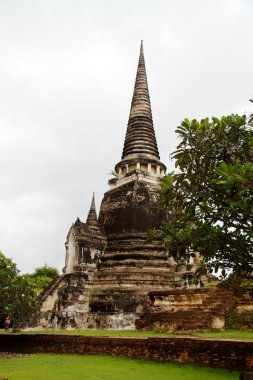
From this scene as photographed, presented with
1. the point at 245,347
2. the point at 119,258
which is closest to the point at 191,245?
the point at 245,347

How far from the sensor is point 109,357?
36.8ft

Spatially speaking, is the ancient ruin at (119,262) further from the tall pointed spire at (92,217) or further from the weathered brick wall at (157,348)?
the weathered brick wall at (157,348)

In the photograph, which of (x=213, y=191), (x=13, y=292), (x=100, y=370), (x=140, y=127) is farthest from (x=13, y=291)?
(x=140, y=127)

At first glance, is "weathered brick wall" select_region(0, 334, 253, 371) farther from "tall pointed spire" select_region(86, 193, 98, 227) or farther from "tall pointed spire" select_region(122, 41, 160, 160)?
"tall pointed spire" select_region(122, 41, 160, 160)

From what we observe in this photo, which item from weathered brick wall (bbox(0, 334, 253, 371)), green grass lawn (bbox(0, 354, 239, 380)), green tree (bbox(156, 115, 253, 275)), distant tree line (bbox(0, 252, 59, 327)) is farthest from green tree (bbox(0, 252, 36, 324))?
green tree (bbox(156, 115, 253, 275))

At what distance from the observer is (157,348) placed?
10.3 m

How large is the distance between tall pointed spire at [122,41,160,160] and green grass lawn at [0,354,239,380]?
15735 mm

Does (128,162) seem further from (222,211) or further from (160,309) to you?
(222,211)

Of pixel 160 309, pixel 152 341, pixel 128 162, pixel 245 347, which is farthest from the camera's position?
pixel 128 162

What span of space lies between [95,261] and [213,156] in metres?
14.8

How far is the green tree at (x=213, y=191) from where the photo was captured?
23.9 ft

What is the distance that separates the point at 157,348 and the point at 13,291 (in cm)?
635

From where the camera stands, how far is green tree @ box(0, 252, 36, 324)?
564 inches

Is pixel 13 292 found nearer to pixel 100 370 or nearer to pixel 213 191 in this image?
pixel 100 370
